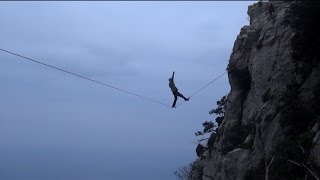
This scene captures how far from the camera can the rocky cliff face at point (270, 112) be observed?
25.1 m

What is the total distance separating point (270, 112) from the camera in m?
28.0

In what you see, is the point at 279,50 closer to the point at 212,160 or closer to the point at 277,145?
the point at 277,145

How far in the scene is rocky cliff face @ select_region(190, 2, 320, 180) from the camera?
82.4 feet

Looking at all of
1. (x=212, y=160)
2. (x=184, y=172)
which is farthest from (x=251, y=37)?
(x=184, y=172)

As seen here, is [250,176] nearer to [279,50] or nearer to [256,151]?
[256,151]

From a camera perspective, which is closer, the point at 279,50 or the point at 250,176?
the point at 250,176

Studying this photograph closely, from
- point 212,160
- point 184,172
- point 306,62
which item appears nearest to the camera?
point 306,62

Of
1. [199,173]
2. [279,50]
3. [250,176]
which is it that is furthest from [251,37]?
[199,173]

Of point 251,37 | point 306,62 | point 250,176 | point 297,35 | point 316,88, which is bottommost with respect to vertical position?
point 250,176

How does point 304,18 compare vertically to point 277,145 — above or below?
above

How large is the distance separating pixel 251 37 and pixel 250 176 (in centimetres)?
1260

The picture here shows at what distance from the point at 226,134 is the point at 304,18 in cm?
990

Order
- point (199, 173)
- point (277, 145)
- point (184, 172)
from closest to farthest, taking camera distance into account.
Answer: point (277, 145) → point (199, 173) → point (184, 172)

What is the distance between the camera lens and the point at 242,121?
111 ft
